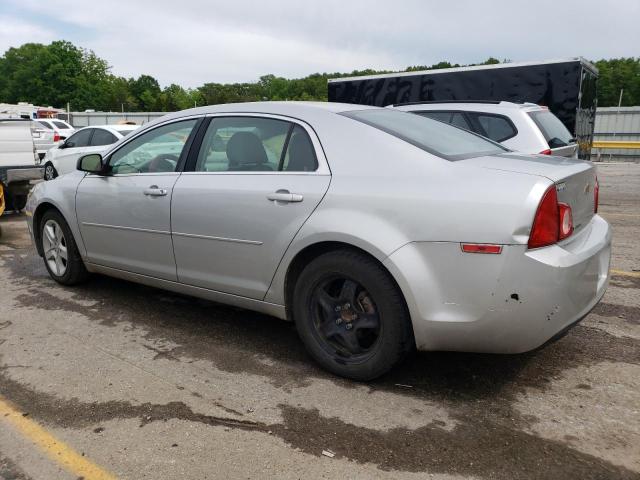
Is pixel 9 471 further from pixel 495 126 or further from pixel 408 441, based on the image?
pixel 495 126

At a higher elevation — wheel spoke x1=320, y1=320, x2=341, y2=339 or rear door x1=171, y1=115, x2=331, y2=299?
rear door x1=171, y1=115, x2=331, y2=299

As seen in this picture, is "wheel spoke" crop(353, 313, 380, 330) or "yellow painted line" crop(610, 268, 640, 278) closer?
"wheel spoke" crop(353, 313, 380, 330)

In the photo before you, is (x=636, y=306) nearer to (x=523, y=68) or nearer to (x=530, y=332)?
(x=530, y=332)

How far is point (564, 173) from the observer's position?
292 centimetres

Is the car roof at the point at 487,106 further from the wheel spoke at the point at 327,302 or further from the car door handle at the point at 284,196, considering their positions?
the wheel spoke at the point at 327,302

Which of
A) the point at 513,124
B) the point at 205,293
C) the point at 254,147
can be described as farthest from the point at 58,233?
the point at 513,124

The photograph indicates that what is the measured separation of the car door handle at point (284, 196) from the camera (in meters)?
3.26

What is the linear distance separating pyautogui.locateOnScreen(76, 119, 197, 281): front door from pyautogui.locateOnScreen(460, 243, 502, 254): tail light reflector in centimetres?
212

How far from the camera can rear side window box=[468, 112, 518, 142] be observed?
6844mm

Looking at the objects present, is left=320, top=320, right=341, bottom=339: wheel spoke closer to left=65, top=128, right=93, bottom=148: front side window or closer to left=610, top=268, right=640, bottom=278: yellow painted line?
left=610, top=268, right=640, bottom=278: yellow painted line

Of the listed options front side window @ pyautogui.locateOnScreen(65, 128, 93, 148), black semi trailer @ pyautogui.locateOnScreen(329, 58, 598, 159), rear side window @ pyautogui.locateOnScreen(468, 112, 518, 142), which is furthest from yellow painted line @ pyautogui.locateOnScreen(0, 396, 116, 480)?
front side window @ pyautogui.locateOnScreen(65, 128, 93, 148)

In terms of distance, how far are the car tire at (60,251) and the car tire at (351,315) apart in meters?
2.52

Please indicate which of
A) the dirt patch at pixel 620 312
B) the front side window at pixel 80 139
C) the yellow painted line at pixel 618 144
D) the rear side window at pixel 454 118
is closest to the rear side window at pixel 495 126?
the rear side window at pixel 454 118

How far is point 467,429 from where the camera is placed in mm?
2727
